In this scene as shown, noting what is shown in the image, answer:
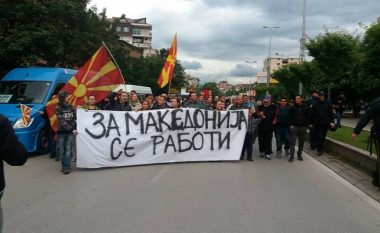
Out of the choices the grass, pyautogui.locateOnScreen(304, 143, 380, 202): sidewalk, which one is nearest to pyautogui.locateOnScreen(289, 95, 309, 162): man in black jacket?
pyautogui.locateOnScreen(304, 143, 380, 202): sidewalk

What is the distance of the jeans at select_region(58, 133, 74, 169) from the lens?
9758 mm

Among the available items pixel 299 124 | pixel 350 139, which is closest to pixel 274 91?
pixel 350 139

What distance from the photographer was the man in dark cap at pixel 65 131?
9766 mm

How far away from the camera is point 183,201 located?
7.08 m

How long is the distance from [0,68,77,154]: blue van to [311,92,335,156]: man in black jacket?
24.4ft

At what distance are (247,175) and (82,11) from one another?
44.5 feet

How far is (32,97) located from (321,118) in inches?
323

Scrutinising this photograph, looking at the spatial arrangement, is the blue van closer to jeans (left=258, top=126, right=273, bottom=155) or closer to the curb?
jeans (left=258, top=126, right=273, bottom=155)

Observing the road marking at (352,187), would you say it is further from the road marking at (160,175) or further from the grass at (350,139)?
the road marking at (160,175)

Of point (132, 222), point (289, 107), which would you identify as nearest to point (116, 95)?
point (289, 107)

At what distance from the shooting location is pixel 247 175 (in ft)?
31.9

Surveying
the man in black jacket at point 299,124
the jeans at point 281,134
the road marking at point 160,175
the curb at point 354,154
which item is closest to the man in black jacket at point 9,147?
the road marking at point 160,175

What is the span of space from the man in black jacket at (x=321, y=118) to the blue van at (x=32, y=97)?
742cm

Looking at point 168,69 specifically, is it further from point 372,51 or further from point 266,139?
point 372,51
